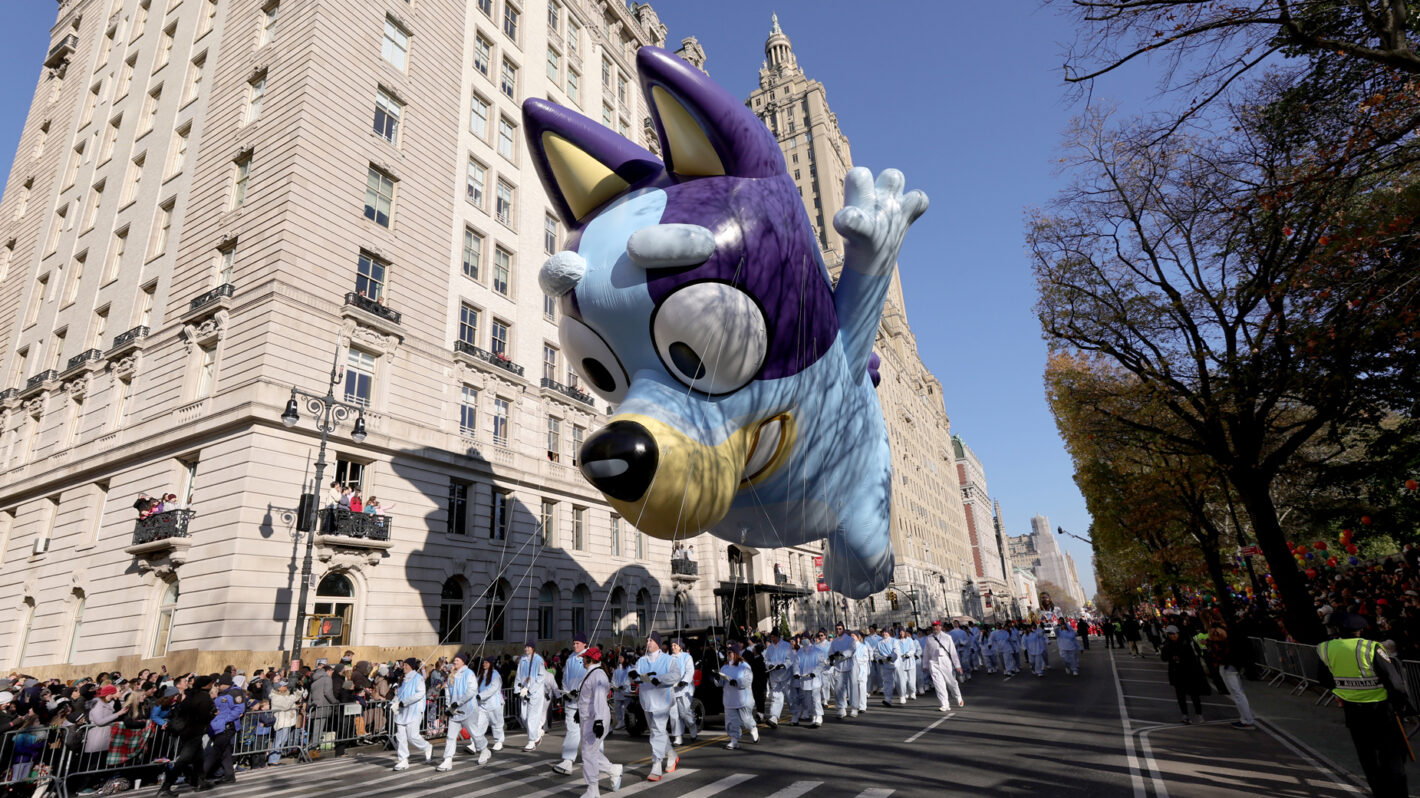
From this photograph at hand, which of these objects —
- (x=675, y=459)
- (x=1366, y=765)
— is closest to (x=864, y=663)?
(x=1366, y=765)

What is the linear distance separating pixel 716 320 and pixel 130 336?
23.8m

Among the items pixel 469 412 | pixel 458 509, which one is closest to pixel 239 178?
pixel 469 412

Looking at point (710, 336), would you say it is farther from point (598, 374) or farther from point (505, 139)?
point (505, 139)

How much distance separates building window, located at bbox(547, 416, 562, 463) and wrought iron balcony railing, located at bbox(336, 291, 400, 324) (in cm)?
706

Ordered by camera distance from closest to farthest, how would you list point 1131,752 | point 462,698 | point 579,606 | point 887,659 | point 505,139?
point 1131,752 < point 462,698 < point 887,659 < point 579,606 < point 505,139

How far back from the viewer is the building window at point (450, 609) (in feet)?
64.5

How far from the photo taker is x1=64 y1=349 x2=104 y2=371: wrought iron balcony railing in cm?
2109

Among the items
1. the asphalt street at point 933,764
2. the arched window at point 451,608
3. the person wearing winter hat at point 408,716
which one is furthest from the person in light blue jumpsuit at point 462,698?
the arched window at point 451,608

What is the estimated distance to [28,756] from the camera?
8914mm

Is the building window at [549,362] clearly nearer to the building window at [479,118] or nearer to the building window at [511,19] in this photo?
the building window at [479,118]

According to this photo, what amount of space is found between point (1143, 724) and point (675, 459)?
11414 mm

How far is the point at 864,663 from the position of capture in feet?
48.1

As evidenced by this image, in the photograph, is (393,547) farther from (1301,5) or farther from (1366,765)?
(1301,5)

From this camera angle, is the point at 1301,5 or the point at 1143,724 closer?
the point at 1301,5
